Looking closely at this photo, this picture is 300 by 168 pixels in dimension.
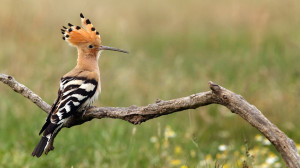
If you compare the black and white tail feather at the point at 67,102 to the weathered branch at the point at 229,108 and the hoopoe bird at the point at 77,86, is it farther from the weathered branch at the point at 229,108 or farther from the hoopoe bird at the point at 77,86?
the weathered branch at the point at 229,108

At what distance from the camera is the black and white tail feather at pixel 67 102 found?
2930 mm

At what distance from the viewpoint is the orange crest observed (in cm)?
351

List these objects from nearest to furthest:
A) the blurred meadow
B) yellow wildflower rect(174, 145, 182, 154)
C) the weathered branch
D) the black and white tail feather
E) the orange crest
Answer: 1. the weathered branch
2. the black and white tail feather
3. the orange crest
4. the blurred meadow
5. yellow wildflower rect(174, 145, 182, 154)

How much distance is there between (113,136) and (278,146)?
8.15 feet

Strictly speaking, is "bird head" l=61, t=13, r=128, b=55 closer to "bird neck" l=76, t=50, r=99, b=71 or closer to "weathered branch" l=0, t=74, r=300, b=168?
"bird neck" l=76, t=50, r=99, b=71

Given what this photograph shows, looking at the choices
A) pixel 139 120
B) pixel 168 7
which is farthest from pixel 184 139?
pixel 168 7

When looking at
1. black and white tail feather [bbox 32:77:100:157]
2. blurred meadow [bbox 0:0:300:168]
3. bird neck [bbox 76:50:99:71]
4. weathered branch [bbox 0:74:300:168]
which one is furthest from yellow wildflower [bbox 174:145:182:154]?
weathered branch [bbox 0:74:300:168]

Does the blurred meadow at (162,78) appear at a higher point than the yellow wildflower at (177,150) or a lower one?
higher

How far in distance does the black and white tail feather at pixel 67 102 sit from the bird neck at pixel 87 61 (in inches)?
10.0

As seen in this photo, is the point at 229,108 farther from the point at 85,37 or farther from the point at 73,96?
the point at 85,37

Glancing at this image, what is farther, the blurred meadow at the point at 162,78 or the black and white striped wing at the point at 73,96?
the blurred meadow at the point at 162,78

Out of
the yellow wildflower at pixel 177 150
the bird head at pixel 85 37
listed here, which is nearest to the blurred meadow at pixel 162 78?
the yellow wildflower at pixel 177 150

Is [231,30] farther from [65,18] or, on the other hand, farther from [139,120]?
[139,120]

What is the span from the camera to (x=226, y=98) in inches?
91.6
